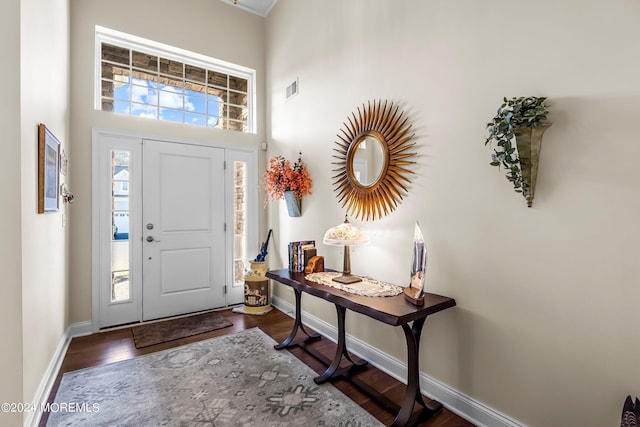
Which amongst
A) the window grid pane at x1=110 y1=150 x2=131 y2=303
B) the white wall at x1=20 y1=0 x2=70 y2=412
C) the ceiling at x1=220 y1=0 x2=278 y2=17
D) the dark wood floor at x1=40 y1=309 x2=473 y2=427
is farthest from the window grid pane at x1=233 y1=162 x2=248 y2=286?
the ceiling at x1=220 y1=0 x2=278 y2=17

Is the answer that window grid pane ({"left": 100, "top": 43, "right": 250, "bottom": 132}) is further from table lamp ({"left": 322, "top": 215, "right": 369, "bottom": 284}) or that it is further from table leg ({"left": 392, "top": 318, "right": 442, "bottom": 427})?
table leg ({"left": 392, "top": 318, "right": 442, "bottom": 427})

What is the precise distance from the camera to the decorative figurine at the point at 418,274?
1877mm

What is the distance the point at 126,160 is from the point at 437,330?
11.6ft

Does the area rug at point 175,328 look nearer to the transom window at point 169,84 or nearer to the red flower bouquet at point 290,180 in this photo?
the red flower bouquet at point 290,180

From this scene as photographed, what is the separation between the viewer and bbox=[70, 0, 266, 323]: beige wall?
3223 mm

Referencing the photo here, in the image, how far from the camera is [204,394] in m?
2.20

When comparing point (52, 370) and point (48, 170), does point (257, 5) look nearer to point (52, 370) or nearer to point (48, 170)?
point (48, 170)

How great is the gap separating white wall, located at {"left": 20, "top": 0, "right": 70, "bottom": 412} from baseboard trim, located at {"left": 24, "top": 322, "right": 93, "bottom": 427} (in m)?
0.07

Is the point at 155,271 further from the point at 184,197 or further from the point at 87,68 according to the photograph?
the point at 87,68

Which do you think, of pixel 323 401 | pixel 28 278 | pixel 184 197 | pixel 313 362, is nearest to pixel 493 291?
pixel 323 401

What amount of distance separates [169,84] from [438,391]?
4.18 m

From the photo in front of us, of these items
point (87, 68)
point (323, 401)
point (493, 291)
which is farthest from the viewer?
point (87, 68)

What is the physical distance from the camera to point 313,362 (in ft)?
8.66

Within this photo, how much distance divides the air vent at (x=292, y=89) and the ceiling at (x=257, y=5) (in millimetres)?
1270
